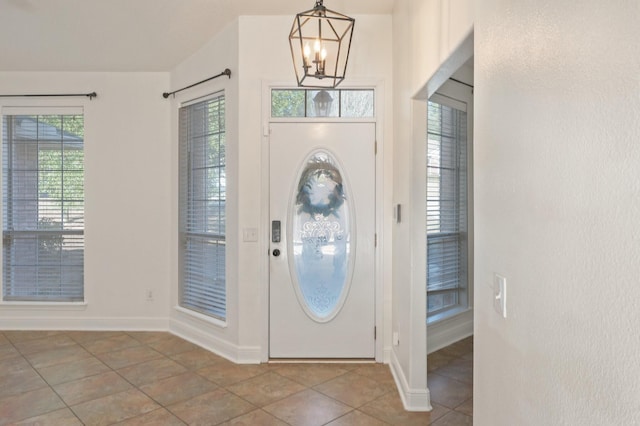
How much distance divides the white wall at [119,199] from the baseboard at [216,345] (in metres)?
0.29

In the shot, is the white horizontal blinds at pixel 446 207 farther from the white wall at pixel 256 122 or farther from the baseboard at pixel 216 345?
the baseboard at pixel 216 345

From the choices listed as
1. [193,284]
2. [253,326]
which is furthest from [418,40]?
[193,284]

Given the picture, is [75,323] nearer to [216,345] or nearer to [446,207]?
[216,345]

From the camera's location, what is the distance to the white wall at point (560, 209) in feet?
2.50

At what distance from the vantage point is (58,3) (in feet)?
10.5

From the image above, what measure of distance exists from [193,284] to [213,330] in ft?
1.84

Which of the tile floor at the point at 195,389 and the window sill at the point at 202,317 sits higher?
the window sill at the point at 202,317

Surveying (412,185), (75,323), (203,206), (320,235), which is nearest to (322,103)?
(320,235)

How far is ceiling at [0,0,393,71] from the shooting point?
3.25 metres

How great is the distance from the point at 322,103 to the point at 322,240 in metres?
1.10

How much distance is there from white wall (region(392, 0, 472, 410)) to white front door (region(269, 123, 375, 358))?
13.0 inches

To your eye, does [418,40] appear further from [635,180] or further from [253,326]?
[253,326]

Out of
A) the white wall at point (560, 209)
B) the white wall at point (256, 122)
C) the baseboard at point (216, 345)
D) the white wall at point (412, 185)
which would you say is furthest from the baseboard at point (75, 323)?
the white wall at point (560, 209)

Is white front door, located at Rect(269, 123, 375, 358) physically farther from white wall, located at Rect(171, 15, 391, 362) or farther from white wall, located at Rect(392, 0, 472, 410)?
white wall, located at Rect(392, 0, 472, 410)
